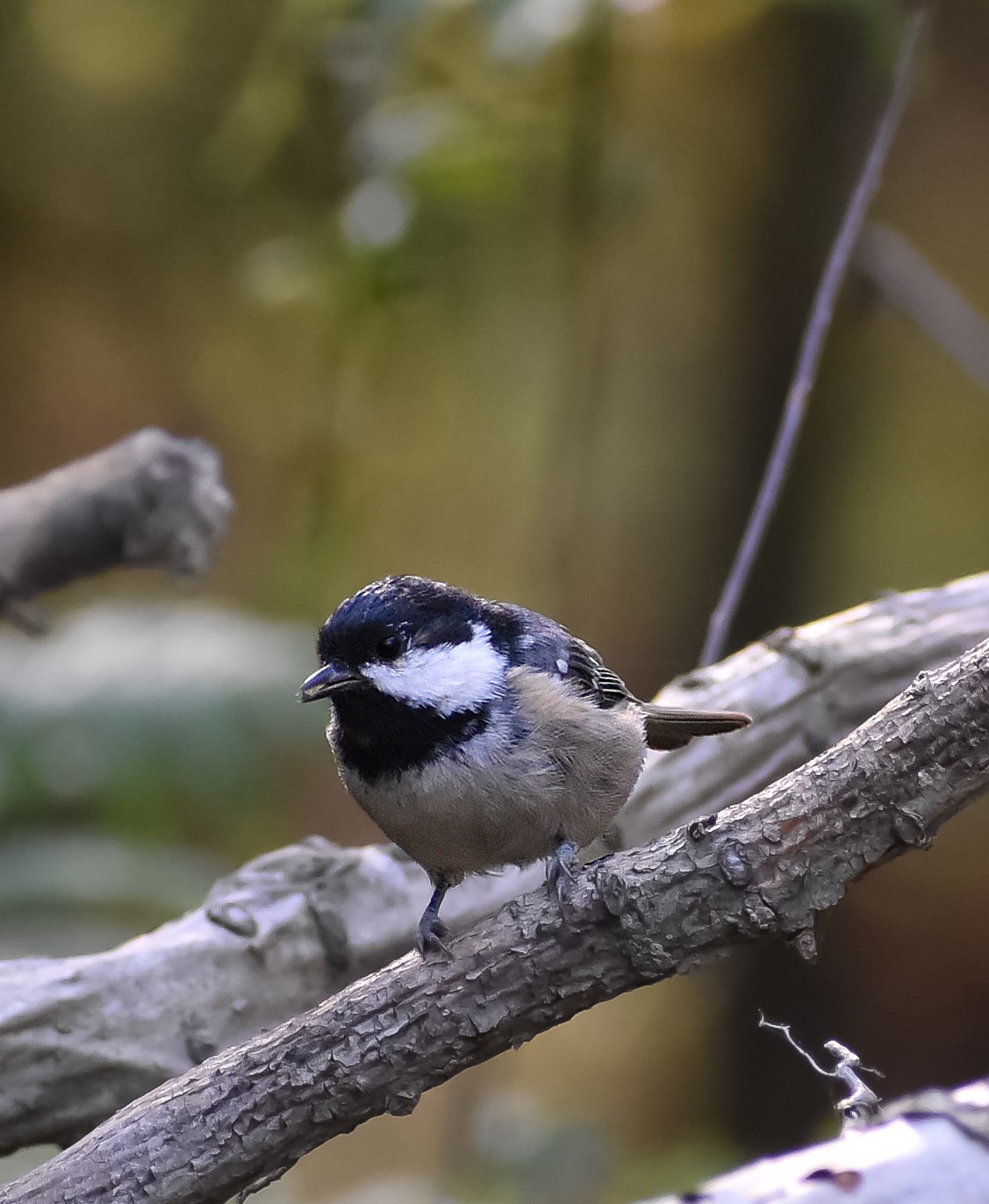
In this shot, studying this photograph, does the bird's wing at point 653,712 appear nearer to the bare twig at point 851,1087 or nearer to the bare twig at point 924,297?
the bare twig at point 851,1087

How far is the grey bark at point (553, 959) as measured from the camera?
1198 millimetres

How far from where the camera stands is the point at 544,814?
68.7 inches

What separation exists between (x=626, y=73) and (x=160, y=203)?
1989 mm

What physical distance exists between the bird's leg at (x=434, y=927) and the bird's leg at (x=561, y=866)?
0.15 metres

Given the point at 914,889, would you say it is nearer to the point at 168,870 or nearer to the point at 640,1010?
the point at 640,1010

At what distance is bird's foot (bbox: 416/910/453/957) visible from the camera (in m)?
1.39

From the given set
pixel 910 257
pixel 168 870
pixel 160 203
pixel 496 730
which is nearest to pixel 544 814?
pixel 496 730

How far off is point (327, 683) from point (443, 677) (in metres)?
0.18

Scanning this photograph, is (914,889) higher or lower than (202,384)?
lower

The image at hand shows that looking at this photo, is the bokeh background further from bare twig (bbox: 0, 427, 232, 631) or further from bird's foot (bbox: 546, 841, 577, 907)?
bird's foot (bbox: 546, 841, 577, 907)

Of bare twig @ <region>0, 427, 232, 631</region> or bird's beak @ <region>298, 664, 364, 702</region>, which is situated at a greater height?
bare twig @ <region>0, 427, 232, 631</region>

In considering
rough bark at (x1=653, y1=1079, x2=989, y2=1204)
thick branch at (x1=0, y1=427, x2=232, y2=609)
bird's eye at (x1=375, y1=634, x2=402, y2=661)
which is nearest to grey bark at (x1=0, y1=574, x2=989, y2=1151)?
bird's eye at (x1=375, y1=634, x2=402, y2=661)

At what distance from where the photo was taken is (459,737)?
69.6 inches

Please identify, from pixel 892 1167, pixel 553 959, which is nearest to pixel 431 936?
pixel 553 959
